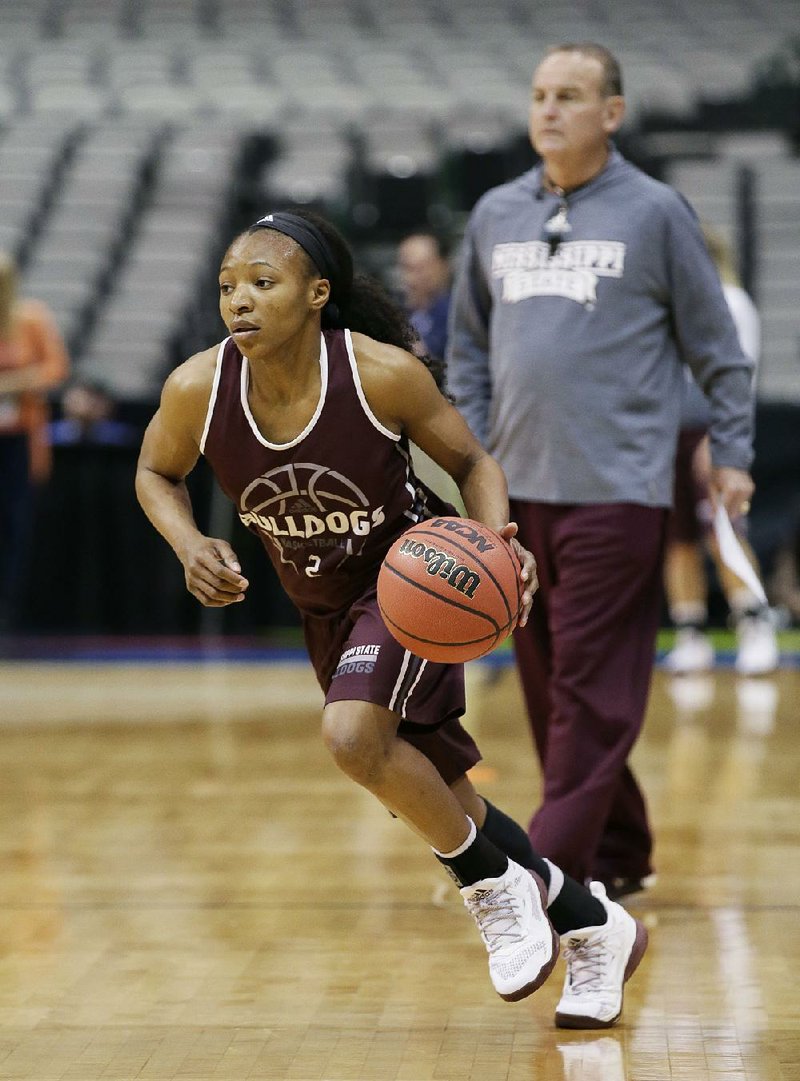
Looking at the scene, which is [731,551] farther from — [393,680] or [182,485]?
[182,485]

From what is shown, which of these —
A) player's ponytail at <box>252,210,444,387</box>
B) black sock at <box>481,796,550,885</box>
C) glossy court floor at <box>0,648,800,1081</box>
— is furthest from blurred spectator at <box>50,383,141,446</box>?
black sock at <box>481,796,550,885</box>

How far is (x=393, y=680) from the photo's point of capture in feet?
9.18

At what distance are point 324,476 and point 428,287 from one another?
298cm

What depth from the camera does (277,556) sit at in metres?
3.05

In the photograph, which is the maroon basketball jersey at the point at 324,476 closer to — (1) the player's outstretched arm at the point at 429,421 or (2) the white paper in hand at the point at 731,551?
(1) the player's outstretched arm at the point at 429,421

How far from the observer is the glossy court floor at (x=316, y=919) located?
2.77 meters

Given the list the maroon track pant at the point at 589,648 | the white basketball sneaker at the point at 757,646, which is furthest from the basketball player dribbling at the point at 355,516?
the white basketball sneaker at the point at 757,646

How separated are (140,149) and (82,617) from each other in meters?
5.27

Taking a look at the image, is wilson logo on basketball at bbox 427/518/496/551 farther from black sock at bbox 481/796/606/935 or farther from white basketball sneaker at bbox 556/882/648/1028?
white basketball sneaker at bbox 556/882/648/1028

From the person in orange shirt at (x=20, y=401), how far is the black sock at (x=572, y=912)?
560 centimetres

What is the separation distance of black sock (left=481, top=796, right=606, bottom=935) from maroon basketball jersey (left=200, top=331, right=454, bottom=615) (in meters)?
0.50

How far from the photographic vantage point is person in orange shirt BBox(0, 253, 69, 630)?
316 inches

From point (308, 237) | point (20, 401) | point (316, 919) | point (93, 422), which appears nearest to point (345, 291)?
point (308, 237)

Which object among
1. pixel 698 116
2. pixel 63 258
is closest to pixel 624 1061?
pixel 63 258
